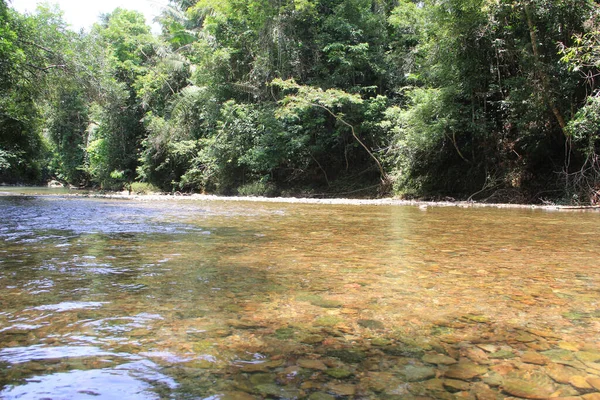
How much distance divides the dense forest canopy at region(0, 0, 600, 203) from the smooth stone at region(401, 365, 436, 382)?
35.2 feet

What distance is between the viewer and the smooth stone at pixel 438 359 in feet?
5.58

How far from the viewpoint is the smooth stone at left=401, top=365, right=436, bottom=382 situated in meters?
1.57

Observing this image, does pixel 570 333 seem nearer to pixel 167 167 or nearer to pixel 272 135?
pixel 272 135

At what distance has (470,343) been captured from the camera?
1905mm

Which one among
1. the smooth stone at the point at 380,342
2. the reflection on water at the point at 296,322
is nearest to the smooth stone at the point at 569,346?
the reflection on water at the point at 296,322

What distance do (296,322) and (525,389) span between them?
1111 millimetres

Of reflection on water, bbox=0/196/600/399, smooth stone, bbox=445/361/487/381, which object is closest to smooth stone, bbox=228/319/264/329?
reflection on water, bbox=0/196/600/399

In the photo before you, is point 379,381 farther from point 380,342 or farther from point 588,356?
point 588,356

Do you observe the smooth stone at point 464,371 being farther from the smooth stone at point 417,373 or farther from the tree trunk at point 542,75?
the tree trunk at point 542,75

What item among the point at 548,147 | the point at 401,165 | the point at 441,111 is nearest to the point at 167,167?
the point at 401,165

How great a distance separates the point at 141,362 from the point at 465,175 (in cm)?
1429

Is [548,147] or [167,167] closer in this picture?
[548,147]

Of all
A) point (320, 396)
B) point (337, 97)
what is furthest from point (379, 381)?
point (337, 97)

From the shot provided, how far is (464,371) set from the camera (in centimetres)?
163
